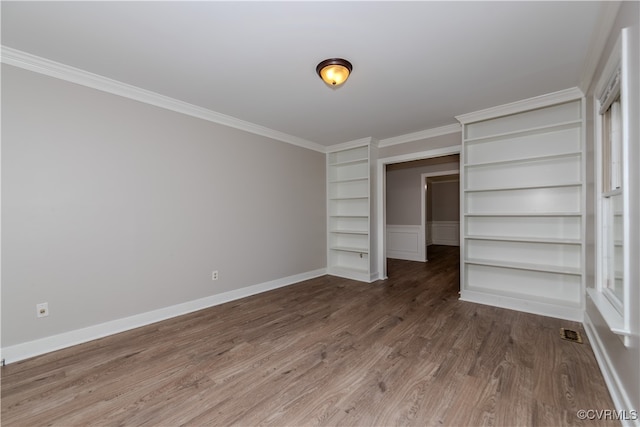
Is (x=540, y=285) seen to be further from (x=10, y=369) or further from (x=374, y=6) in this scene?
(x=10, y=369)

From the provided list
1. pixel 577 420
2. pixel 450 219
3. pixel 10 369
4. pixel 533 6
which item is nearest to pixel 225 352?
pixel 10 369

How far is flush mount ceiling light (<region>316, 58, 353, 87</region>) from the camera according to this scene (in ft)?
7.23

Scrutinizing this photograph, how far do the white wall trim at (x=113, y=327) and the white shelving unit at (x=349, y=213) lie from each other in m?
1.68

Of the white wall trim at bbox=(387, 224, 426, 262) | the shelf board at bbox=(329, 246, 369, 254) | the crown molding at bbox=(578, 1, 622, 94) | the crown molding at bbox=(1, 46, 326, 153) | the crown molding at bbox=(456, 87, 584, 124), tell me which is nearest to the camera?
the crown molding at bbox=(578, 1, 622, 94)

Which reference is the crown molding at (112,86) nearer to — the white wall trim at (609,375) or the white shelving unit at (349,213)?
the white shelving unit at (349,213)

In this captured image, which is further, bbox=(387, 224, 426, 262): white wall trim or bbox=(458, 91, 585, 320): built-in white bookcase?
bbox=(387, 224, 426, 262): white wall trim

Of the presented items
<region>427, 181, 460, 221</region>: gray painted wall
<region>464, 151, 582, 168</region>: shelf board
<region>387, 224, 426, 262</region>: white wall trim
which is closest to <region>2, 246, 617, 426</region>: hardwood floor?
<region>464, 151, 582, 168</region>: shelf board

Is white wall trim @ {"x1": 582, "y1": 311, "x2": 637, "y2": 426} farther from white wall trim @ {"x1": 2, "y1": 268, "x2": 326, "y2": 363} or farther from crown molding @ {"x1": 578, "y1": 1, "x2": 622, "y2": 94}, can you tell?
white wall trim @ {"x1": 2, "y1": 268, "x2": 326, "y2": 363}

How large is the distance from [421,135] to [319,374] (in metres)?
3.66

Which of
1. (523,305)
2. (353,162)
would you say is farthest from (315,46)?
(523,305)

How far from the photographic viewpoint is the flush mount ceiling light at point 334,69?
86.7 inches

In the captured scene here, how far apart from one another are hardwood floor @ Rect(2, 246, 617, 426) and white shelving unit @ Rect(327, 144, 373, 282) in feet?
5.92

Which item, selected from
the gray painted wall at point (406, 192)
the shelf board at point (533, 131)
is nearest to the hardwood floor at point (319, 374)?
the shelf board at point (533, 131)

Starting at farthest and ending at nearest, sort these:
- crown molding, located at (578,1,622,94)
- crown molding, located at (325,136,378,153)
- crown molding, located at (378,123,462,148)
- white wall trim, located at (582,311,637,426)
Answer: crown molding, located at (325,136,378,153) < crown molding, located at (378,123,462,148) < crown molding, located at (578,1,622,94) < white wall trim, located at (582,311,637,426)
